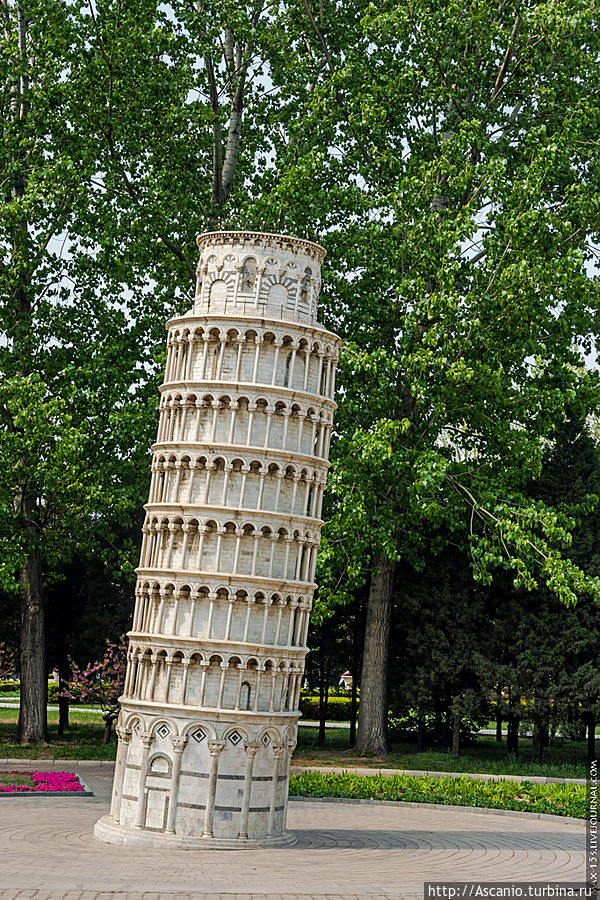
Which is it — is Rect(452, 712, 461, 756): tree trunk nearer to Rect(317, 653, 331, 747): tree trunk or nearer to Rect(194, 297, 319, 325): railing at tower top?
Rect(317, 653, 331, 747): tree trunk

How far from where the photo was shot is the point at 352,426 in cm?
2856

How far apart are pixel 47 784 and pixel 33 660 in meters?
8.70

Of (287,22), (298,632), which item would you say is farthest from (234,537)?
(287,22)

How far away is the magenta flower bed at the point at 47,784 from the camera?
70.8ft

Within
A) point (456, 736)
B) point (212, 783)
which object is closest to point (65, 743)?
point (456, 736)

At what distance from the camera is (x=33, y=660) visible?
30531 mm

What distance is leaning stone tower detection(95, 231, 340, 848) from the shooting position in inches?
648

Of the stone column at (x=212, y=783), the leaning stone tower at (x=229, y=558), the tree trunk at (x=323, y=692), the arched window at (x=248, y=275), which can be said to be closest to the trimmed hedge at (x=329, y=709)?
the tree trunk at (x=323, y=692)

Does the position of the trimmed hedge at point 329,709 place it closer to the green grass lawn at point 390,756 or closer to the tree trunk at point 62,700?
the green grass lawn at point 390,756

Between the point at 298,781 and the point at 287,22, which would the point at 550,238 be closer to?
the point at 287,22

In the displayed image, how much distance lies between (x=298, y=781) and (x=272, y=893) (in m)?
11.8

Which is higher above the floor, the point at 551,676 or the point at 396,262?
the point at 396,262

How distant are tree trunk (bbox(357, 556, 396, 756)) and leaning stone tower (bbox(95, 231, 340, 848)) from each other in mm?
13200

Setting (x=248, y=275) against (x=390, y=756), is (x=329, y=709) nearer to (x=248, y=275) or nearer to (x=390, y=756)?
(x=390, y=756)
